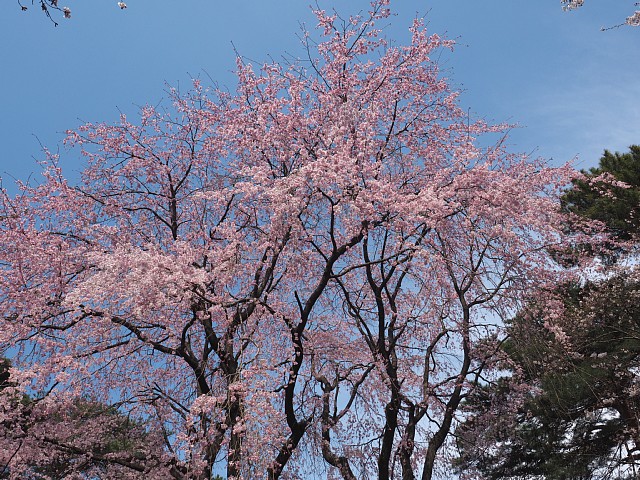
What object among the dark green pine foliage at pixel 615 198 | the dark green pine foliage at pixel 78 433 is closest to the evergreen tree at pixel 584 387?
the dark green pine foliage at pixel 615 198

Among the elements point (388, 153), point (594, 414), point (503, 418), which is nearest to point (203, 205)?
point (388, 153)

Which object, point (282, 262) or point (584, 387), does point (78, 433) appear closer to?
point (282, 262)

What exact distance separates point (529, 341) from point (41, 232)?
7.43 metres

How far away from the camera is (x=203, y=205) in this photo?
10.7 meters

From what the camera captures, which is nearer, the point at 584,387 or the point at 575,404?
the point at 584,387

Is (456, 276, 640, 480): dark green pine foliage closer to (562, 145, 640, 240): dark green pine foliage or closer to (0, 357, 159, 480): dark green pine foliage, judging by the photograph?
(562, 145, 640, 240): dark green pine foliage

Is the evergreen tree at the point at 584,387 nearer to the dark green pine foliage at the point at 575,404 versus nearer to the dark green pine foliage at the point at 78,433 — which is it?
the dark green pine foliage at the point at 575,404

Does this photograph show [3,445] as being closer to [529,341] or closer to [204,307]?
[204,307]

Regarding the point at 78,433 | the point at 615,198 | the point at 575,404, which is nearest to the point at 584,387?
the point at 575,404

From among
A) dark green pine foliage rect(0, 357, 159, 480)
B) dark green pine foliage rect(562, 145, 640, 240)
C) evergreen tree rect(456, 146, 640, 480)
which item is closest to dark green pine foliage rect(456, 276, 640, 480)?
evergreen tree rect(456, 146, 640, 480)

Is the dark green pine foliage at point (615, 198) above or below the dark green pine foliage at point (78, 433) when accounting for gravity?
above

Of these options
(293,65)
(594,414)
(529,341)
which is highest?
(293,65)

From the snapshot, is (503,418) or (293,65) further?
(503,418)

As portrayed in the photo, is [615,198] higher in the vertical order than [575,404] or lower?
higher
